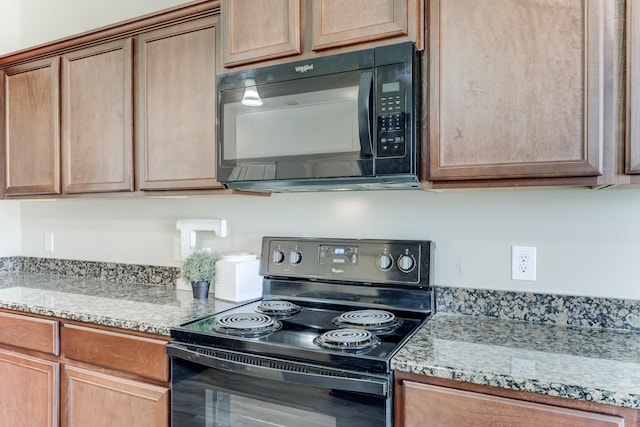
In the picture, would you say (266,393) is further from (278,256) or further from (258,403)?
(278,256)

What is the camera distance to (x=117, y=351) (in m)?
1.61

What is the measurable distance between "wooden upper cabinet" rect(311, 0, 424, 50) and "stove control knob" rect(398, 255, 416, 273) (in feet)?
2.43

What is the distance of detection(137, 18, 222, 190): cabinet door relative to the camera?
181 centimetres

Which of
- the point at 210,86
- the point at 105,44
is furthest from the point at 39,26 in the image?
the point at 210,86

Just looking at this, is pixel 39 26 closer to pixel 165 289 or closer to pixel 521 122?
pixel 165 289

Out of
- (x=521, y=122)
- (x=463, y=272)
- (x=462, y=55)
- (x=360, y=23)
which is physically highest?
(x=360, y=23)

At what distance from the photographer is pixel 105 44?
2076mm

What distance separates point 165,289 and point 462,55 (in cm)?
171

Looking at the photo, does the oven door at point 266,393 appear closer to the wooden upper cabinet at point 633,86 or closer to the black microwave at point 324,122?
the black microwave at point 324,122

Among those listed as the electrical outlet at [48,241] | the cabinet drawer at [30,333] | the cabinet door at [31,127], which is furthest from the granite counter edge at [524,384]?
the electrical outlet at [48,241]

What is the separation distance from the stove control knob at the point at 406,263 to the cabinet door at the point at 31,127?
1.72 m

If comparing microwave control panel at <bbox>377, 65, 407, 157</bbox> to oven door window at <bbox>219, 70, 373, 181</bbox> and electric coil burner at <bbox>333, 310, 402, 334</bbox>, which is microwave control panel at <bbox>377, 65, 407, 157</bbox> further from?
electric coil burner at <bbox>333, 310, 402, 334</bbox>

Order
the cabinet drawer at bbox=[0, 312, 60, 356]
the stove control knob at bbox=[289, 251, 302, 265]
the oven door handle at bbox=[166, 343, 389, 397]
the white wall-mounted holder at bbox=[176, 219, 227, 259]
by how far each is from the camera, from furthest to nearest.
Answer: the white wall-mounted holder at bbox=[176, 219, 227, 259], the stove control knob at bbox=[289, 251, 302, 265], the cabinet drawer at bbox=[0, 312, 60, 356], the oven door handle at bbox=[166, 343, 389, 397]

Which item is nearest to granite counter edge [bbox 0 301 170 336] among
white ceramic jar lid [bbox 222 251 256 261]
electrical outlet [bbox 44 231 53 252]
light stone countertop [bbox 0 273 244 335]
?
light stone countertop [bbox 0 273 244 335]
